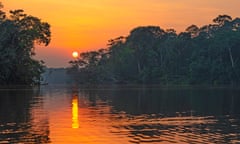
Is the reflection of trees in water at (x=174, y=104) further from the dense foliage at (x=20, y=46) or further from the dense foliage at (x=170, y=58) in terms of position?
the dense foliage at (x=170, y=58)

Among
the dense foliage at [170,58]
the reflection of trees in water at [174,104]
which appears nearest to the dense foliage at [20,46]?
the reflection of trees in water at [174,104]

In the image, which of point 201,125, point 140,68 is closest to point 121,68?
point 140,68

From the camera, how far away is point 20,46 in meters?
89.2

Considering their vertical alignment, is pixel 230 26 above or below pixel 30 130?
above

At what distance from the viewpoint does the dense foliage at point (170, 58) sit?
121250 millimetres

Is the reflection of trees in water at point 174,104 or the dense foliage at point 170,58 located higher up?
the dense foliage at point 170,58

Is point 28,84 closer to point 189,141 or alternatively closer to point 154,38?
point 154,38

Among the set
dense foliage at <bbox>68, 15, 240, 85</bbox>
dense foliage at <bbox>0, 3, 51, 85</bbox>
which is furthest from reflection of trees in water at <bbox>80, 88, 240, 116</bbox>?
dense foliage at <bbox>68, 15, 240, 85</bbox>

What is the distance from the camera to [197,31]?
144125 mm

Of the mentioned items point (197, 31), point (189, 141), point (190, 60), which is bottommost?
point (189, 141)

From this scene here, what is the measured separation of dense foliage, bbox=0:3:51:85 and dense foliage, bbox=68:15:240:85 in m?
45.0

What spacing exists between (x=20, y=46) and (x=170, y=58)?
184 feet

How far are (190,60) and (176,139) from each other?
372ft

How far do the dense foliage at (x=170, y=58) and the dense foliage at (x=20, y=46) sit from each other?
44984 millimetres
